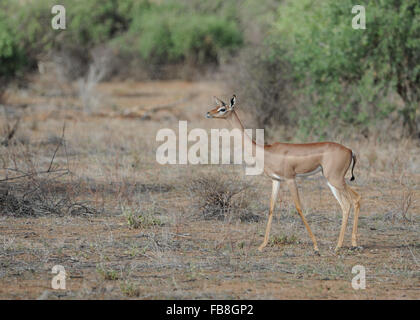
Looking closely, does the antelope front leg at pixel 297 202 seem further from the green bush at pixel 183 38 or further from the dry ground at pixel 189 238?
the green bush at pixel 183 38

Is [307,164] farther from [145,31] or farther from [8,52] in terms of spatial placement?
[145,31]

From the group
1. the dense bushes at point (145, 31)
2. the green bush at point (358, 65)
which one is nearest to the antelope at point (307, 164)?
the green bush at point (358, 65)

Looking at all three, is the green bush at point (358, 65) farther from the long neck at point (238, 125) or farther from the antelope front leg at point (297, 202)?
the antelope front leg at point (297, 202)

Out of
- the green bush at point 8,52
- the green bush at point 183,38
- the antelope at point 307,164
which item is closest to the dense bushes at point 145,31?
the green bush at point 183,38

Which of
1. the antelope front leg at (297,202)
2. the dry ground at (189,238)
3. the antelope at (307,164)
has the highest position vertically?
the antelope at (307,164)

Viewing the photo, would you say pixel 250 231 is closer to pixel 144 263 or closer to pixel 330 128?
pixel 144 263

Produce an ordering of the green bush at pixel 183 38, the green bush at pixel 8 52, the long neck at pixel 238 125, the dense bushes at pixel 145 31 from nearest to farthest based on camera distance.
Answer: the long neck at pixel 238 125, the green bush at pixel 8 52, the dense bushes at pixel 145 31, the green bush at pixel 183 38

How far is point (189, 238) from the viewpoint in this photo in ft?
23.0

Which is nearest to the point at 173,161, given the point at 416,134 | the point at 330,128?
the point at 330,128

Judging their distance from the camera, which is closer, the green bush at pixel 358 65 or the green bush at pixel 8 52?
the green bush at pixel 358 65

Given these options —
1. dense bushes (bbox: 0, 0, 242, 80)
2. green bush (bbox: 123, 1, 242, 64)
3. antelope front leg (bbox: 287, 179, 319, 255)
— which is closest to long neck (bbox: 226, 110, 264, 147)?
antelope front leg (bbox: 287, 179, 319, 255)

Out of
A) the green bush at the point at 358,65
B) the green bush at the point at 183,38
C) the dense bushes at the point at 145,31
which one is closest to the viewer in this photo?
the green bush at the point at 358,65

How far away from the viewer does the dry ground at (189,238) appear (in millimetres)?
5336

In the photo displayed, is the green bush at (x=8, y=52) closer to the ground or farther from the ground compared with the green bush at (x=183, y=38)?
closer to the ground
